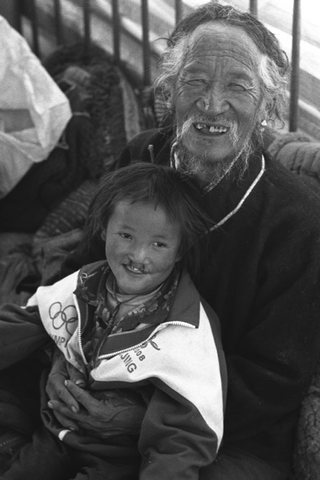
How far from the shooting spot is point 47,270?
290 cm

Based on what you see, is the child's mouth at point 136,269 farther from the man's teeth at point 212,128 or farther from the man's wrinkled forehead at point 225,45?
the man's wrinkled forehead at point 225,45

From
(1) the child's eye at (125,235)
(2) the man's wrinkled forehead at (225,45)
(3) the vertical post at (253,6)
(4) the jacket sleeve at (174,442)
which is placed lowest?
(4) the jacket sleeve at (174,442)

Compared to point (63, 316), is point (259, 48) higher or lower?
higher

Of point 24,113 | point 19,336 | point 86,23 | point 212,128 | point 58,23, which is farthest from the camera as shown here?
point 58,23

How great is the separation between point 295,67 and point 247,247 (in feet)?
3.09

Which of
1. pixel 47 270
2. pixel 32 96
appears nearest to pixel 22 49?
pixel 32 96

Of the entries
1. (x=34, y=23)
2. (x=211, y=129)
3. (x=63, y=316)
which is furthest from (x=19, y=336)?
(x=34, y=23)

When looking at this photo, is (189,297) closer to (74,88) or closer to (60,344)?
(60,344)

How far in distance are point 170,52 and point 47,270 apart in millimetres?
1099

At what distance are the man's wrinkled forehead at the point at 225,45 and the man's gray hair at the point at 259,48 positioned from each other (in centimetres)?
2

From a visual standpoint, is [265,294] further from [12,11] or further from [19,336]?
[12,11]

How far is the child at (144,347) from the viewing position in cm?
178

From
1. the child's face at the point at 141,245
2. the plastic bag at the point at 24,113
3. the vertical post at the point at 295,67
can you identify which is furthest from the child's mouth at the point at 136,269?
the plastic bag at the point at 24,113

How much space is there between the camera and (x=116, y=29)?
3488 millimetres
